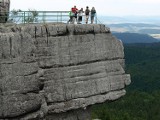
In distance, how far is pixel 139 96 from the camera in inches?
3226

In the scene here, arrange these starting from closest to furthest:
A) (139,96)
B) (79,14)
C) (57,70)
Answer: (57,70) → (79,14) → (139,96)

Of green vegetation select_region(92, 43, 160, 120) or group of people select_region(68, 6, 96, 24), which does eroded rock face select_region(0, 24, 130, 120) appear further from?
green vegetation select_region(92, 43, 160, 120)

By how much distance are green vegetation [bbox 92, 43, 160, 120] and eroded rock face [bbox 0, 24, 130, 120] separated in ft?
93.7

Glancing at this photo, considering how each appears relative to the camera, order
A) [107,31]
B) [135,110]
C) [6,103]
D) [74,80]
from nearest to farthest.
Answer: [6,103]
[74,80]
[107,31]
[135,110]

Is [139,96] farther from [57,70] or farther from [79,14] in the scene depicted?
[57,70]

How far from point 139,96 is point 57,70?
67299mm

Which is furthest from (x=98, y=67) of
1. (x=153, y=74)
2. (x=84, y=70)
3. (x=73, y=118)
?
(x=153, y=74)

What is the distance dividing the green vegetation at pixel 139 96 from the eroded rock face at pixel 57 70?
93.7 feet

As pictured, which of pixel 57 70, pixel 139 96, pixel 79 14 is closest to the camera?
pixel 57 70

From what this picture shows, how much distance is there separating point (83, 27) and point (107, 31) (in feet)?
5.12

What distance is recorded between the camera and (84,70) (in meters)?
17.3

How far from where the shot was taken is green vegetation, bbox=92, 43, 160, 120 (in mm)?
63216

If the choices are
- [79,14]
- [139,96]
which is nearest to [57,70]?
[79,14]

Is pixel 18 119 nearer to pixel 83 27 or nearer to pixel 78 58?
pixel 78 58
